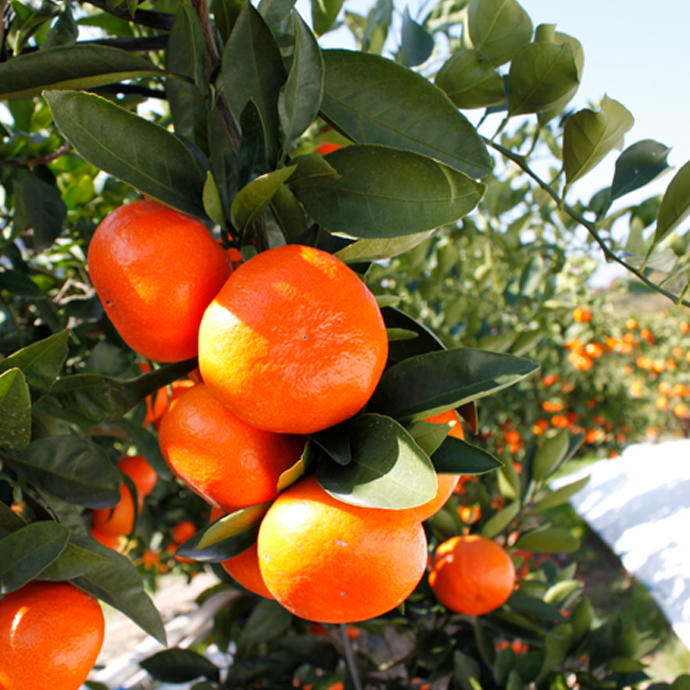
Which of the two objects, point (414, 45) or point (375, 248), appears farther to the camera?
point (414, 45)

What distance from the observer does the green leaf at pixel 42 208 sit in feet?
2.61

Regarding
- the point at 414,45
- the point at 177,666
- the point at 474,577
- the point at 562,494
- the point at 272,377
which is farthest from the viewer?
the point at 562,494

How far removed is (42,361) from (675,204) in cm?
61

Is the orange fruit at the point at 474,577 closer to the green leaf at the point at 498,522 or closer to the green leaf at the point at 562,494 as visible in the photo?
the green leaf at the point at 498,522

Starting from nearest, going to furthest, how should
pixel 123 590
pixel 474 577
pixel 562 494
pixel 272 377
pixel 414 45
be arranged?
pixel 272 377 → pixel 123 590 → pixel 414 45 → pixel 474 577 → pixel 562 494

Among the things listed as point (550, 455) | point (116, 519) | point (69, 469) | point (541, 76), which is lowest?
point (116, 519)

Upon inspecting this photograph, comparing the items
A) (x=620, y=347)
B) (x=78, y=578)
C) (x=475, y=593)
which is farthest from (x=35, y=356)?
(x=620, y=347)

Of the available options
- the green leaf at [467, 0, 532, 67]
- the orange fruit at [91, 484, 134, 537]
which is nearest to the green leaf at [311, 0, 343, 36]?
the green leaf at [467, 0, 532, 67]

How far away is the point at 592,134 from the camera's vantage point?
55 centimetres

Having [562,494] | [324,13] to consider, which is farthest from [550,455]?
[324,13]

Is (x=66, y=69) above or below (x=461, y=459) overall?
above

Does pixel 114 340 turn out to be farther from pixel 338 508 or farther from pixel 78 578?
pixel 338 508

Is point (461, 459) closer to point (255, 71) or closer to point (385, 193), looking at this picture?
point (385, 193)

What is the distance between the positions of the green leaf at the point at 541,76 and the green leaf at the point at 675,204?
14 centimetres
